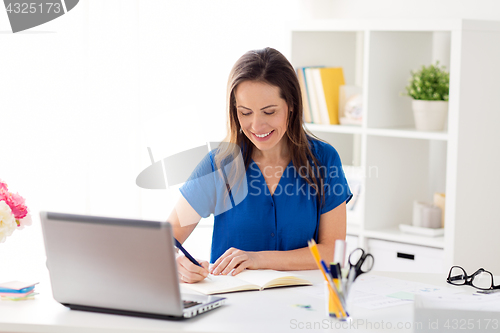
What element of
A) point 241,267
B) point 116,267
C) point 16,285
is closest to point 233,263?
point 241,267

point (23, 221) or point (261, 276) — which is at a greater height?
point (23, 221)

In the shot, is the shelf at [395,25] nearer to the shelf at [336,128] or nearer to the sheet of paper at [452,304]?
the shelf at [336,128]

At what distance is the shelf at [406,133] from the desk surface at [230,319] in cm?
145

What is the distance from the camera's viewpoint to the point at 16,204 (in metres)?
1.53

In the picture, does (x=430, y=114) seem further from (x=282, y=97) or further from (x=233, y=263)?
(x=233, y=263)

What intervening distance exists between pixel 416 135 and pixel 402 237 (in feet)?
1.68

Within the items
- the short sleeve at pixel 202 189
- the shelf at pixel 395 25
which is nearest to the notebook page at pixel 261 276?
the short sleeve at pixel 202 189

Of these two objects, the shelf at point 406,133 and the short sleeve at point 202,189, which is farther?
the shelf at point 406,133

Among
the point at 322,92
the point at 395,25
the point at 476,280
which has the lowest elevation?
the point at 476,280

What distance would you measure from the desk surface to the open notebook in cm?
4

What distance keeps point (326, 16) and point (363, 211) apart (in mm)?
1268

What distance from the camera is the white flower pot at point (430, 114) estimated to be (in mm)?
2787

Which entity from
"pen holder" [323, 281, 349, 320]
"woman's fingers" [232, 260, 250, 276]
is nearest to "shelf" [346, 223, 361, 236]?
"woman's fingers" [232, 260, 250, 276]

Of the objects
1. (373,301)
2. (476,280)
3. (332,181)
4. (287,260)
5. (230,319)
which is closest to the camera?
(230,319)
